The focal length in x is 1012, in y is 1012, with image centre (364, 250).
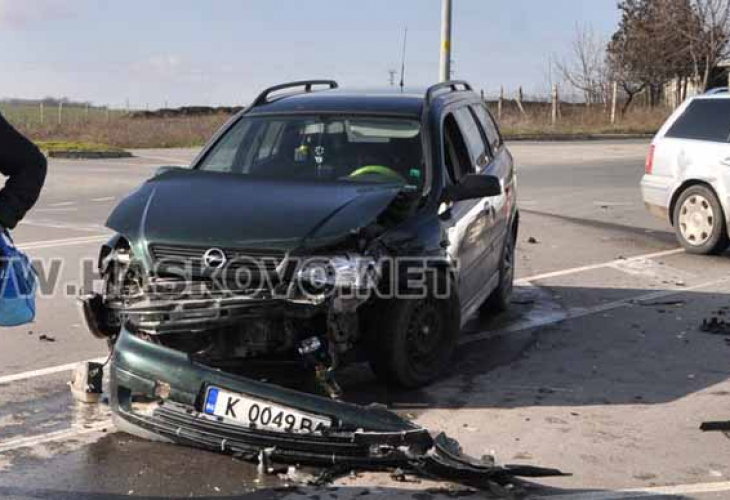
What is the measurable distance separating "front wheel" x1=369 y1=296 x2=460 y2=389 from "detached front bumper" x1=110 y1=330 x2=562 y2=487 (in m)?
0.90

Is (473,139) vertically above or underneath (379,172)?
above

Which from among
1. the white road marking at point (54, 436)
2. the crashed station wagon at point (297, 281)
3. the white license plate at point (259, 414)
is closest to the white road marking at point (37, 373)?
the white road marking at point (54, 436)

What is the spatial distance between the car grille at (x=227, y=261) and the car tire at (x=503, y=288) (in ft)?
10.7

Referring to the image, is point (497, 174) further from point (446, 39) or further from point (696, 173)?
point (446, 39)

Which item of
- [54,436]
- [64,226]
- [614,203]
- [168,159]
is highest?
[168,159]

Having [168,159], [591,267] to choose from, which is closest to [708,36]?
[168,159]

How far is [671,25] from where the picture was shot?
148 ft

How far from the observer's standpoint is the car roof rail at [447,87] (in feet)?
23.1

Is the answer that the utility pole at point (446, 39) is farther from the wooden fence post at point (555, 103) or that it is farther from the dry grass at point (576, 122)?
the wooden fence post at point (555, 103)

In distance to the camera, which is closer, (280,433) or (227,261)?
(280,433)

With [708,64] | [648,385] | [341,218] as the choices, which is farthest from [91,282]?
[708,64]

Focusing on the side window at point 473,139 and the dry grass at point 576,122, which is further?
the dry grass at point 576,122

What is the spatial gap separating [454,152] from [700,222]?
5444mm

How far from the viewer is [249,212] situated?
213 inches
